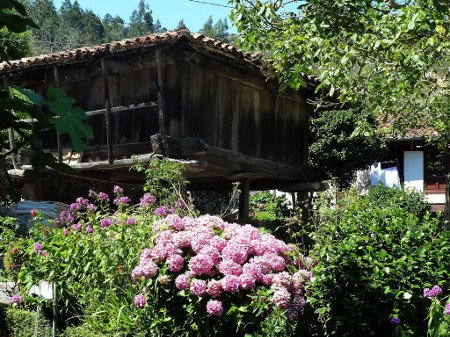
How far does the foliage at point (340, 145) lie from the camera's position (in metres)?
15.4

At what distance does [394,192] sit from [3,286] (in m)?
12.6

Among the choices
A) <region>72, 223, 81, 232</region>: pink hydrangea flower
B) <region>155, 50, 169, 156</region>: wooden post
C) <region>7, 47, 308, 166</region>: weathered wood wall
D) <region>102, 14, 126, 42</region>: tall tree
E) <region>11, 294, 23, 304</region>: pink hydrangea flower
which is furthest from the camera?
<region>102, 14, 126, 42</region>: tall tree

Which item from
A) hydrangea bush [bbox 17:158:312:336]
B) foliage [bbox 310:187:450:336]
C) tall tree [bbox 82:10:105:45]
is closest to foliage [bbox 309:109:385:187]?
hydrangea bush [bbox 17:158:312:336]

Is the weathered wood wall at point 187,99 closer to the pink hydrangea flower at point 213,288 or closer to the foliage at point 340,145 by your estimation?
the foliage at point 340,145

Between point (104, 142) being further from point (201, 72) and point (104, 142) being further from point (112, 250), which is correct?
point (112, 250)

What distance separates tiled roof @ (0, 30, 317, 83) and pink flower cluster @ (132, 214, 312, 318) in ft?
15.7

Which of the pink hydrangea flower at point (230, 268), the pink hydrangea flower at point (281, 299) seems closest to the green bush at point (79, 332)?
the pink hydrangea flower at point (230, 268)

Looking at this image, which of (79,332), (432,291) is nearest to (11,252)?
(79,332)

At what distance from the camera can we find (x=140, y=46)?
8727 mm

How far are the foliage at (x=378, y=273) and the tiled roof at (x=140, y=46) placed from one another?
17.3 ft

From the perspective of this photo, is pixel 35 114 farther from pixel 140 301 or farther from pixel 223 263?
pixel 140 301

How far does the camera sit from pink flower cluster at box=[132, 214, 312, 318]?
3.64 metres

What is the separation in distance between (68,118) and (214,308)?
2558 mm

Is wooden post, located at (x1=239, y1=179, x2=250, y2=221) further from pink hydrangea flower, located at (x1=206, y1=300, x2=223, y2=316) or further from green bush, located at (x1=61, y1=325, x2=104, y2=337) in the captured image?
pink hydrangea flower, located at (x1=206, y1=300, x2=223, y2=316)
